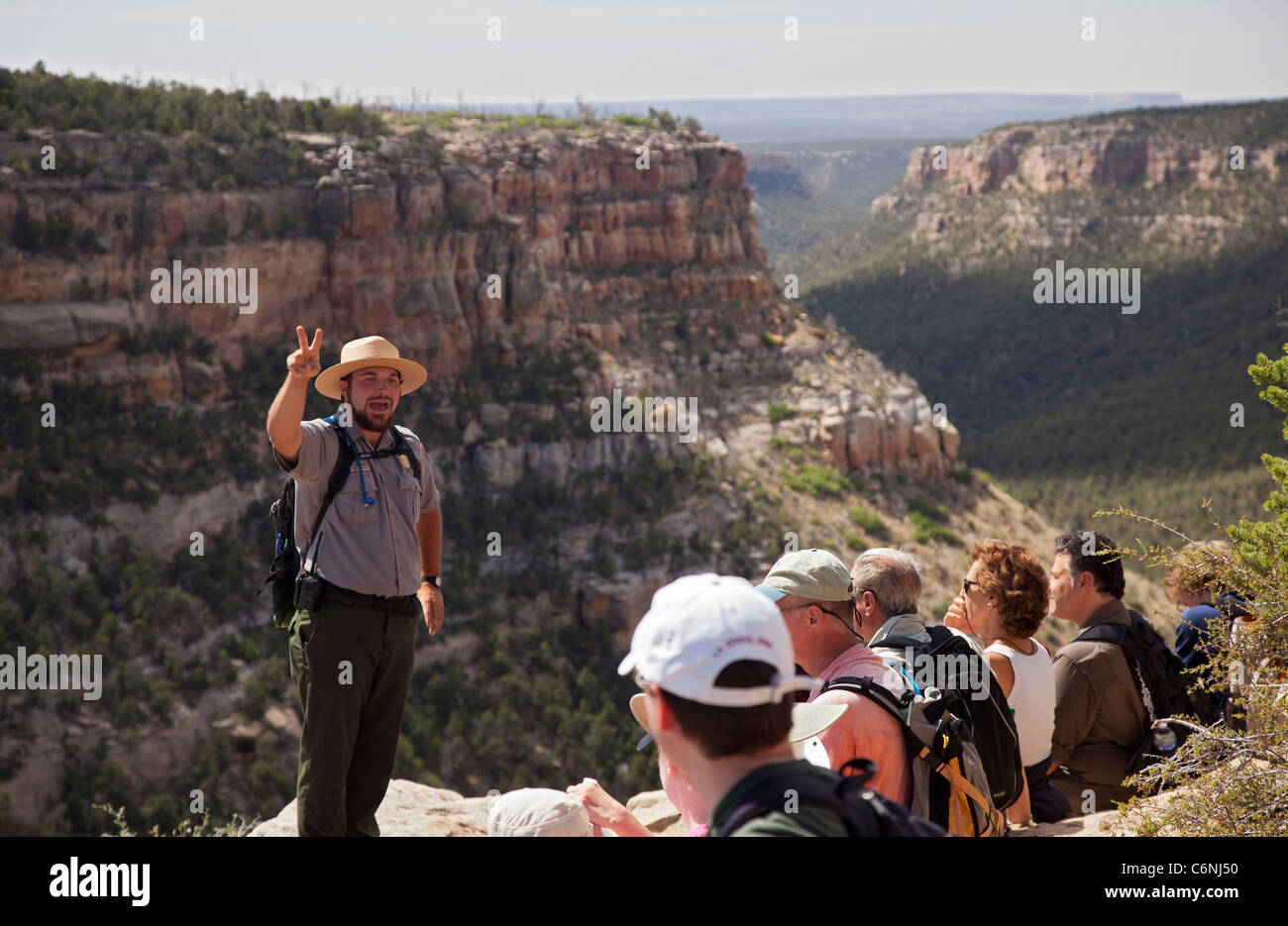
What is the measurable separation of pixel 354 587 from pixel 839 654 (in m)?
2.21

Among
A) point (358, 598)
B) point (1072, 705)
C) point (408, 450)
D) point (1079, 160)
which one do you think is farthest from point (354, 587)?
point (1079, 160)

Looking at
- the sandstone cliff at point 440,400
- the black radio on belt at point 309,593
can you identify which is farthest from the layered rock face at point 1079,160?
the black radio on belt at point 309,593

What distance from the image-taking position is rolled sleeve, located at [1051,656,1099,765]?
6.12 meters

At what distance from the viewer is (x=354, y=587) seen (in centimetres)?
524

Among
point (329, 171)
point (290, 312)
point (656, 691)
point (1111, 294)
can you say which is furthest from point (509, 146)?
point (1111, 294)

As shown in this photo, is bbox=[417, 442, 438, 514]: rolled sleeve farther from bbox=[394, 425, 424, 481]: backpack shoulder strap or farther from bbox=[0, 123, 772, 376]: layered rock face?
bbox=[0, 123, 772, 376]: layered rock face

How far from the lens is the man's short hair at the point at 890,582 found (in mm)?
4887

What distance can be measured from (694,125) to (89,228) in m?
22.5

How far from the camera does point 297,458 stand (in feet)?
16.8

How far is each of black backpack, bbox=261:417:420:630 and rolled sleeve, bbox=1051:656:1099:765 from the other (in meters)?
3.68

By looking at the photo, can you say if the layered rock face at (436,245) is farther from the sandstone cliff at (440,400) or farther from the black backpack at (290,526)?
the black backpack at (290,526)

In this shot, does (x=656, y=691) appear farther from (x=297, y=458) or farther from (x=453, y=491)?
(x=453, y=491)

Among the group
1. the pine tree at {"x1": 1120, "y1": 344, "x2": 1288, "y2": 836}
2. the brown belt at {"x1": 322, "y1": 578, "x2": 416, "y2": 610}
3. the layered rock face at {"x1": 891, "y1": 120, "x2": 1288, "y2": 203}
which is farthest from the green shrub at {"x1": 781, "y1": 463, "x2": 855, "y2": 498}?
the layered rock face at {"x1": 891, "y1": 120, "x2": 1288, "y2": 203}

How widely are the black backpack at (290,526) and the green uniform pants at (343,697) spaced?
0.14m
